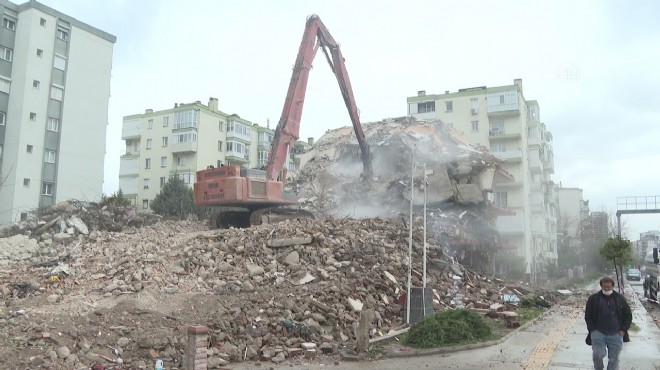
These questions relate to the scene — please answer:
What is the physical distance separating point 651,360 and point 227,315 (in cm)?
777

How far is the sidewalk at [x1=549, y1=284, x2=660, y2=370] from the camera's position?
8.77m

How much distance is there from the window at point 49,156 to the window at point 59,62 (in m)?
5.80

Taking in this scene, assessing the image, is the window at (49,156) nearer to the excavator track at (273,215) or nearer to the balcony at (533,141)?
the excavator track at (273,215)

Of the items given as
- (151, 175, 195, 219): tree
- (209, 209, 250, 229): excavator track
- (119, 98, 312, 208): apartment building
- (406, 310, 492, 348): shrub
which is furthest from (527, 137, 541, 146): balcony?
(406, 310, 492, 348): shrub

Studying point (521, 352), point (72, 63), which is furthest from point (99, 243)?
point (72, 63)

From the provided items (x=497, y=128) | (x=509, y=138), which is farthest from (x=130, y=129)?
(x=509, y=138)

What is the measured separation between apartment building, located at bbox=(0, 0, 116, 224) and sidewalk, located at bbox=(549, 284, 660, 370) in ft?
102

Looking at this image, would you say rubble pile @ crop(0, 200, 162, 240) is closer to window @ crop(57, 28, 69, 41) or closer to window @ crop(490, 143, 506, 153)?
window @ crop(57, 28, 69, 41)

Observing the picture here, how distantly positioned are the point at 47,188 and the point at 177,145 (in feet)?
56.1

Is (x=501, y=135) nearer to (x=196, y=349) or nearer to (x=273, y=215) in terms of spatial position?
(x=273, y=215)

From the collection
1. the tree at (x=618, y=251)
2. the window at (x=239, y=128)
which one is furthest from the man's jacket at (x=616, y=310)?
the window at (x=239, y=128)

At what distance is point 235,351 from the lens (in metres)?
9.83

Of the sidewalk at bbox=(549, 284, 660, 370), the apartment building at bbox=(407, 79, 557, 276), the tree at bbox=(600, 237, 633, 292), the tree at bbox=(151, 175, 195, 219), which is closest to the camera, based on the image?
the sidewalk at bbox=(549, 284, 660, 370)

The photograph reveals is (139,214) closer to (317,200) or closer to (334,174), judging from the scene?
(317,200)
